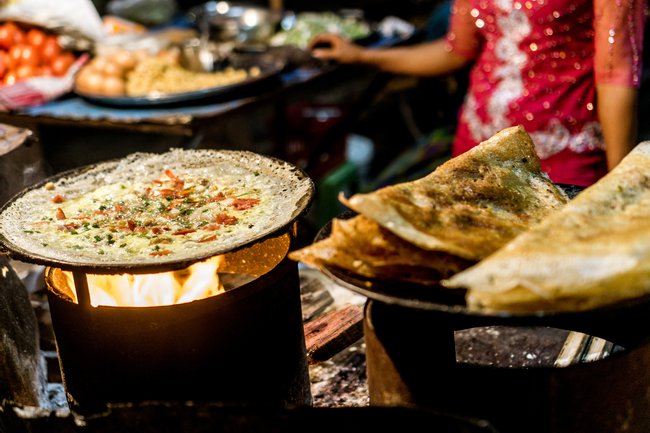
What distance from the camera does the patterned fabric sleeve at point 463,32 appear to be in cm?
372

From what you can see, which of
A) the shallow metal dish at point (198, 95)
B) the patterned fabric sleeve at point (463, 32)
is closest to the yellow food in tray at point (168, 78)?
the shallow metal dish at point (198, 95)

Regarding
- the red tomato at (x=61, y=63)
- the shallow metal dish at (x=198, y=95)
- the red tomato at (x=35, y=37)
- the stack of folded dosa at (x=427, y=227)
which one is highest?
the red tomato at (x=35, y=37)

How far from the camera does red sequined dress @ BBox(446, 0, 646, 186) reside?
310cm

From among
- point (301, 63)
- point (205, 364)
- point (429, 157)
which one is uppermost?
point (301, 63)

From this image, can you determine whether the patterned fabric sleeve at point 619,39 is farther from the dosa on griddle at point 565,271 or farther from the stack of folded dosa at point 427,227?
the dosa on griddle at point 565,271

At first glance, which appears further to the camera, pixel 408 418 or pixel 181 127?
pixel 181 127

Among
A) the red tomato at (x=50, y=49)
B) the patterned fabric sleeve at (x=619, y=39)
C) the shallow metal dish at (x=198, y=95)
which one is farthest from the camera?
the red tomato at (x=50, y=49)

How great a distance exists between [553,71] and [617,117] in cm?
42

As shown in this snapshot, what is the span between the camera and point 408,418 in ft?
5.52

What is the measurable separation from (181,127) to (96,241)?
2227 mm

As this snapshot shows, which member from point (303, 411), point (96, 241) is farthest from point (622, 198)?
point (96, 241)

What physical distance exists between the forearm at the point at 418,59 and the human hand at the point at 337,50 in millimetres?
49

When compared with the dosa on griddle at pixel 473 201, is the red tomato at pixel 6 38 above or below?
above

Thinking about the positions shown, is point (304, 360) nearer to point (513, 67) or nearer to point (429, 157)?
Result: point (513, 67)
